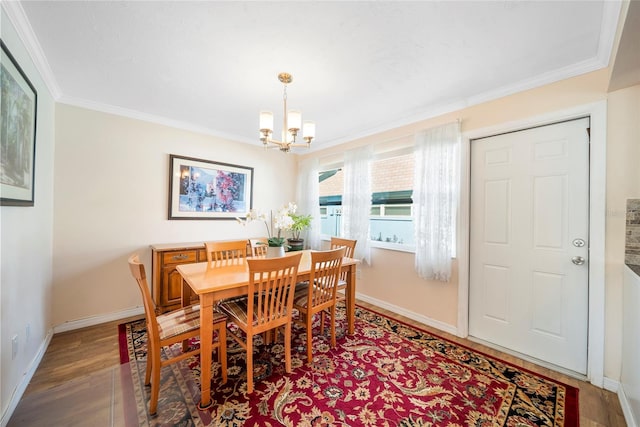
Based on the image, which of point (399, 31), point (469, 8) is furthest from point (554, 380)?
point (399, 31)

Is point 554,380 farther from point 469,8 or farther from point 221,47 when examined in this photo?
point 221,47

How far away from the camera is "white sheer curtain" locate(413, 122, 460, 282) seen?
8.69 ft

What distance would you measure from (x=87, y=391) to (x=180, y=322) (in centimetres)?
57

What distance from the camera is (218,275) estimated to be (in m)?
1.99

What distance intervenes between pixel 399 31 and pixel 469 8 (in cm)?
41

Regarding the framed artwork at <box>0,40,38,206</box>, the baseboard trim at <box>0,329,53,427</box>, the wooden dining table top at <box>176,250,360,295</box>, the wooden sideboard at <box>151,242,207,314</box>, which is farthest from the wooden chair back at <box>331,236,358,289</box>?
the framed artwork at <box>0,40,38,206</box>

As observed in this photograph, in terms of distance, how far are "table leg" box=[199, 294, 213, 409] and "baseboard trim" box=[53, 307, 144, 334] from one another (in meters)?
2.07

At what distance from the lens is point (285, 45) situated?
1784 mm

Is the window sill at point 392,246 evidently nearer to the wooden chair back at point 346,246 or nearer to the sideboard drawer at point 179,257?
the wooden chair back at point 346,246

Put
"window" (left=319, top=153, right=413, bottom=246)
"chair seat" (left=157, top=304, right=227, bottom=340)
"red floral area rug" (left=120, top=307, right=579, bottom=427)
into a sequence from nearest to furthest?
"red floral area rug" (left=120, top=307, right=579, bottom=427) < "chair seat" (left=157, top=304, right=227, bottom=340) < "window" (left=319, top=153, right=413, bottom=246)

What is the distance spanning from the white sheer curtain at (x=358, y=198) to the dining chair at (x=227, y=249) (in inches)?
63.0

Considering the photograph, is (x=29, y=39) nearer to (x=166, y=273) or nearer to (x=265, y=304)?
(x=166, y=273)

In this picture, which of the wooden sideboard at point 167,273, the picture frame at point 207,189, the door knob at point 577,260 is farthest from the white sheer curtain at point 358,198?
the door knob at point 577,260

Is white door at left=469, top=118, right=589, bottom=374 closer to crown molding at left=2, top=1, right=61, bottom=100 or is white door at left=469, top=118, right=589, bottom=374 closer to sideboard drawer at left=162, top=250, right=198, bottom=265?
sideboard drawer at left=162, top=250, right=198, bottom=265
